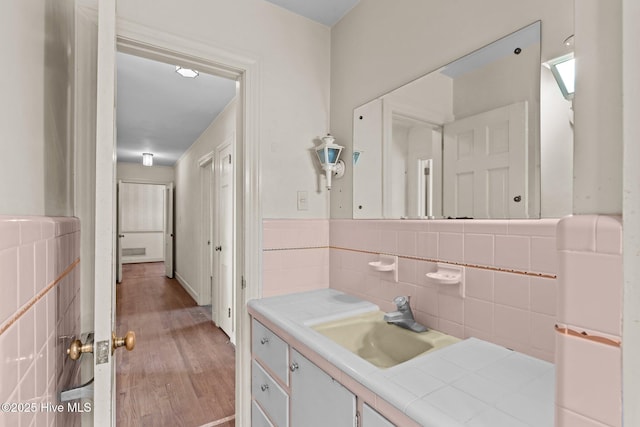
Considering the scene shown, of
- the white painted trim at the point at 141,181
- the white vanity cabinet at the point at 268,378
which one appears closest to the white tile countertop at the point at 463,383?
the white vanity cabinet at the point at 268,378

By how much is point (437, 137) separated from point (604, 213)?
40.4 inches

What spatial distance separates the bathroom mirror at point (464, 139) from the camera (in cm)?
102

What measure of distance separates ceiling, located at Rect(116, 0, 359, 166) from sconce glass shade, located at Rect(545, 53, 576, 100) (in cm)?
121

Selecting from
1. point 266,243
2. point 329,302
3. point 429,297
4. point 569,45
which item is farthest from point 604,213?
point 266,243

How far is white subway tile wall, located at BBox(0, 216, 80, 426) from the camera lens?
443 mm

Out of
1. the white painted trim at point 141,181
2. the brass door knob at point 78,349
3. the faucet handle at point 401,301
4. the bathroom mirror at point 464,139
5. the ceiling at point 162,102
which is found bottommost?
the faucet handle at point 401,301

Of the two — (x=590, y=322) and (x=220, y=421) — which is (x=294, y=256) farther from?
(x=590, y=322)

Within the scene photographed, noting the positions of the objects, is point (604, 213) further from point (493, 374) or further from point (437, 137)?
point (437, 137)

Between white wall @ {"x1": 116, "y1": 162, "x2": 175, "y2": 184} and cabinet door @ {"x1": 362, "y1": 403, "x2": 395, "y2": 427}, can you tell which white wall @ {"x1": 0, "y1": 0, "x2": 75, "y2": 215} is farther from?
white wall @ {"x1": 116, "y1": 162, "x2": 175, "y2": 184}

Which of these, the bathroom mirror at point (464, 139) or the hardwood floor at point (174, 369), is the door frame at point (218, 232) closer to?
the hardwood floor at point (174, 369)

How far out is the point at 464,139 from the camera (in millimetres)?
1222

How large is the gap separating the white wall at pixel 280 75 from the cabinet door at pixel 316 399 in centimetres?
88

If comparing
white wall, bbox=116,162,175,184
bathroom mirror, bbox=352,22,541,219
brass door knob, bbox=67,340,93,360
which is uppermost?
white wall, bbox=116,162,175,184

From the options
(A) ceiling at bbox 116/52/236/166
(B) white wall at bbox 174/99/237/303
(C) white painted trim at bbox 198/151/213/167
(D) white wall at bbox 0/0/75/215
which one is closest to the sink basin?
(D) white wall at bbox 0/0/75/215
